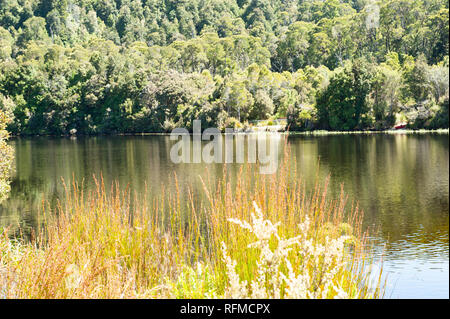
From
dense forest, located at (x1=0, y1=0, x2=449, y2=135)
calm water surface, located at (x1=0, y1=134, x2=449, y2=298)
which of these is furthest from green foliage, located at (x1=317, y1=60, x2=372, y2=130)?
calm water surface, located at (x1=0, y1=134, x2=449, y2=298)

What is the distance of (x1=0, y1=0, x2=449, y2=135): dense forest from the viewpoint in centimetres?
3606

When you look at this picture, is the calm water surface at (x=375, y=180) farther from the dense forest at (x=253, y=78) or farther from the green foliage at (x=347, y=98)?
the green foliage at (x=347, y=98)

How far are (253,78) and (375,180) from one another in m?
28.5

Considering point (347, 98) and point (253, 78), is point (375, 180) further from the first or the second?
point (253, 78)

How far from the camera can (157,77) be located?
4991cm

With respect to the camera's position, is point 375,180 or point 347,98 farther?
point 347,98

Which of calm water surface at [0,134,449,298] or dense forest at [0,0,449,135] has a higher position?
dense forest at [0,0,449,135]

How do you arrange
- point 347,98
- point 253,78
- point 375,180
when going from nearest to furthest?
point 375,180 → point 347,98 → point 253,78

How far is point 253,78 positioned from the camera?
43625 millimetres

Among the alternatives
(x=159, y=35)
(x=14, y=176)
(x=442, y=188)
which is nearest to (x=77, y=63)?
(x=159, y=35)

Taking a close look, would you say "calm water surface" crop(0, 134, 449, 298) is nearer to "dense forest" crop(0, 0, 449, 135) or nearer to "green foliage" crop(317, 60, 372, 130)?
"dense forest" crop(0, 0, 449, 135)

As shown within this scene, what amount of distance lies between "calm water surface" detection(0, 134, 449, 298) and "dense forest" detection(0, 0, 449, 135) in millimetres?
4571

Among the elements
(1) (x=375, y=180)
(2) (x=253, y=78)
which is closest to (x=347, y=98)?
(2) (x=253, y=78)

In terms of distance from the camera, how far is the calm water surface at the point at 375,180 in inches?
319
